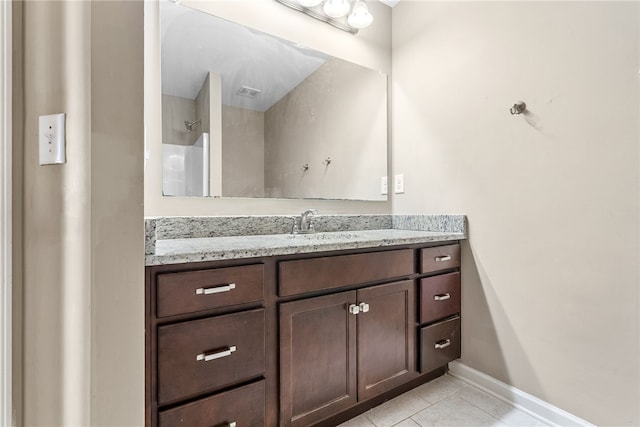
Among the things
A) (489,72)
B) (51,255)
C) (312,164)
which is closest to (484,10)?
(489,72)

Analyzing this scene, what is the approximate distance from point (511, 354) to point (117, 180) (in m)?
1.81

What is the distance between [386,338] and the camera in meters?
1.47

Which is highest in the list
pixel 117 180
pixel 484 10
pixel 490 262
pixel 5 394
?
pixel 484 10

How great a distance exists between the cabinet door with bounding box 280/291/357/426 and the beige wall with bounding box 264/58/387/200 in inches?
28.7

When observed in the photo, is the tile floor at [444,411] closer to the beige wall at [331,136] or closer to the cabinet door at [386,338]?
the cabinet door at [386,338]

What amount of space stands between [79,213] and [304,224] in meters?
1.16

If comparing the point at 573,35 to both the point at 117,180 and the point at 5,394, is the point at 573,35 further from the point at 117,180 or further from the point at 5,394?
the point at 5,394

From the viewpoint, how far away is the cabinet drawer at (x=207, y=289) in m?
0.95

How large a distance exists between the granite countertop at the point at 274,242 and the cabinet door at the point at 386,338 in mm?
226

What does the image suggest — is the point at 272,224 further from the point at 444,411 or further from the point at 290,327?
the point at 444,411

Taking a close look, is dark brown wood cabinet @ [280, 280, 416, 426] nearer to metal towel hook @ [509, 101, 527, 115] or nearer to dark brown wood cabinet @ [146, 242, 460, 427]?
dark brown wood cabinet @ [146, 242, 460, 427]

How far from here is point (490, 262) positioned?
1.66 meters

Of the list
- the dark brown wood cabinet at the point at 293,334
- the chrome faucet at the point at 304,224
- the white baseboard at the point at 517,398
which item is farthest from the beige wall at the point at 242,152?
the white baseboard at the point at 517,398

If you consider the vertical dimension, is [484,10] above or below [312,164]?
above
